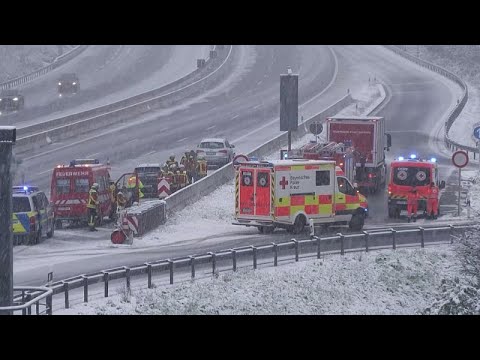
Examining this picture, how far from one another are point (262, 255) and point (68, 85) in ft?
167

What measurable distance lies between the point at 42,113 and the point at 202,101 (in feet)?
34.8

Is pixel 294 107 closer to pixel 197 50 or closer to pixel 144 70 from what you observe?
pixel 144 70

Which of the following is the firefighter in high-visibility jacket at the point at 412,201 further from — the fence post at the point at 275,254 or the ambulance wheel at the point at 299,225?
the fence post at the point at 275,254

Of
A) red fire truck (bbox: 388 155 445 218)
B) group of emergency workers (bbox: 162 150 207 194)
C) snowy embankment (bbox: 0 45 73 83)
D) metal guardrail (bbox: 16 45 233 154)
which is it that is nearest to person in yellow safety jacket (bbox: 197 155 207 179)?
group of emergency workers (bbox: 162 150 207 194)

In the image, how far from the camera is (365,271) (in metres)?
28.3

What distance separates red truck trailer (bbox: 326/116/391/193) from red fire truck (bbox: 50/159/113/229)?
34.5 ft

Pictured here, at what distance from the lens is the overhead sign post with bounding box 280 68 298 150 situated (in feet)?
130

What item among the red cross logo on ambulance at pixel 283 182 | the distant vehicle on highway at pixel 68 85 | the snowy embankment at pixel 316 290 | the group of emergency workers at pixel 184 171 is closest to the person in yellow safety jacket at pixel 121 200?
the group of emergency workers at pixel 184 171

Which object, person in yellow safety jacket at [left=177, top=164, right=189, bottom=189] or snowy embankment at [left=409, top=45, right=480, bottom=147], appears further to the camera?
snowy embankment at [left=409, top=45, right=480, bottom=147]

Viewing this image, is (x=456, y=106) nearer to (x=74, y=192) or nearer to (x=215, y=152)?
(x=215, y=152)

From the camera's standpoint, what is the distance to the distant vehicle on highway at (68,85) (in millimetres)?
75000

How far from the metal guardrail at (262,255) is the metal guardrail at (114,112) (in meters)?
24.7

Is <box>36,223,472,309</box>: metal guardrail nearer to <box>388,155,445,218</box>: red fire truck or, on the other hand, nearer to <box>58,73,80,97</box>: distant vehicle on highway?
<box>388,155,445,218</box>: red fire truck
